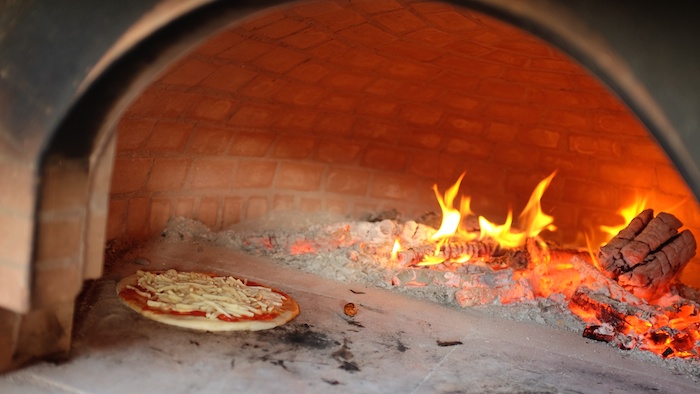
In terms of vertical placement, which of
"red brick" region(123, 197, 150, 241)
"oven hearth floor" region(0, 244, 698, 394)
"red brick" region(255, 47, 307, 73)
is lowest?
"oven hearth floor" region(0, 244, 698, 394)

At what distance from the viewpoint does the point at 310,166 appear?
484cm

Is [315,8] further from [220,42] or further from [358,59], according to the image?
[358,59]

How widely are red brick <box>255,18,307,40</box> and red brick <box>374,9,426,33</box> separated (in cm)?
41

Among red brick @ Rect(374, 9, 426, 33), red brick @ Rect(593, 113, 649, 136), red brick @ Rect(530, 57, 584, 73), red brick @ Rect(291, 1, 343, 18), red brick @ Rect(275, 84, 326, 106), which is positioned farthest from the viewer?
red brick @ Rect(593, 113, 649, 136)

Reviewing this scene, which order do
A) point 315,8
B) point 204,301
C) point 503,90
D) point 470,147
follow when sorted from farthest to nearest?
point 470,147 < point 503,90 < point 315,8 < point 204,301

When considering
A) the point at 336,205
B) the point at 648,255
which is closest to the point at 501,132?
the point at 336,205

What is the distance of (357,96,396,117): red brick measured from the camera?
15.2 feet

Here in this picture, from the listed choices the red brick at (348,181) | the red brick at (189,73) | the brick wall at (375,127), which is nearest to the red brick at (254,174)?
the brick wall at (375,127)

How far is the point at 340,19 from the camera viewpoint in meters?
3.39

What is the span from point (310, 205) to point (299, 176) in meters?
0.24

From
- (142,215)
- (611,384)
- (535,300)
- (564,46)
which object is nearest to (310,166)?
(142,215)

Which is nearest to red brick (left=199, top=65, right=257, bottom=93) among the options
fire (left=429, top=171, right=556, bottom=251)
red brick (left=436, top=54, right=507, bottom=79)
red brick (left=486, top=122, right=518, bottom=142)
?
red brick (left=436, top=54, right=507, bottom=79)

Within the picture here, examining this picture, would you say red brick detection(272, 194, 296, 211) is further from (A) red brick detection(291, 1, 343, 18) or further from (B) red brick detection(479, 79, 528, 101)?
(A) red brick detection(291, 1, 343, 18)

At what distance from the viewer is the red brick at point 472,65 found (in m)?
4.14
